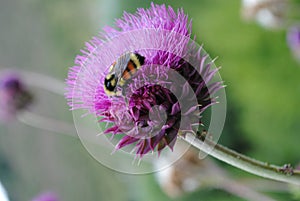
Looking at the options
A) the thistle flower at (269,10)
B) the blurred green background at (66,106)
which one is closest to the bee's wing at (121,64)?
the thistle flower at (269,10)

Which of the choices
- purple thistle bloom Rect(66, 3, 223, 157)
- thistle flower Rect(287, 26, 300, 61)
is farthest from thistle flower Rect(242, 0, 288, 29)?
purple thistle bloom Rect(66, 3, 223, 157)

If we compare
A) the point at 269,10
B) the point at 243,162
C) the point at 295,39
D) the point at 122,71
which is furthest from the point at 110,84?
the point at 269,10

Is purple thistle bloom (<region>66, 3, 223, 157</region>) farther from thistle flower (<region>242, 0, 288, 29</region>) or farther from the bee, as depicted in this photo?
thistle flower (<region>242, 0, 288, 29</region>)

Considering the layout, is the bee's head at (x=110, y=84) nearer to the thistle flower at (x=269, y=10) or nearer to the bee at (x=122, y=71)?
the bee at (x=122, y=71)

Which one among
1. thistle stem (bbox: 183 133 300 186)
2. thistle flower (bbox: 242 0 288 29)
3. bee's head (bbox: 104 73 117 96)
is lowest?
bee's head (bbox: 104 73 117 96)

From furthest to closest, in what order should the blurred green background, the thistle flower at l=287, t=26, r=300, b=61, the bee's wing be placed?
the blurred green background
the thistle flower at l=287, t=26, r=300, b=61
the bee's wing

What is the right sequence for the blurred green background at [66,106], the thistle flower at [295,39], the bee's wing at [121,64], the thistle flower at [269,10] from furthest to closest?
the blurred green background at [66,106] → the thistle flower at [269,10] → the thistle flower at [295,39] → the bee's wing at [121,64]

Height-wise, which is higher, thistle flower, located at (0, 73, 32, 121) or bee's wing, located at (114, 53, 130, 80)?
bee's wing, located at (114, 53, 130, 80)
